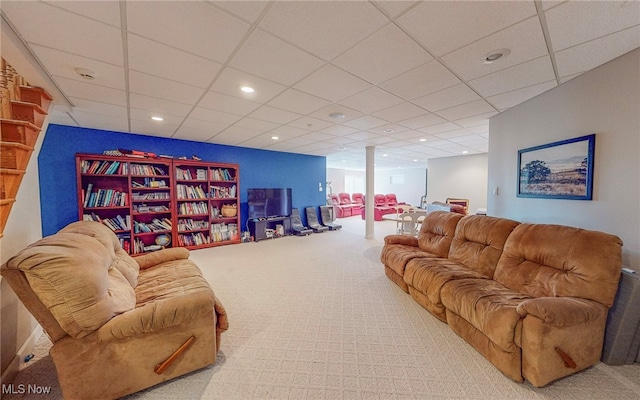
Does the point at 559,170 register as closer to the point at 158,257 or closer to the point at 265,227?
the point at 158,257

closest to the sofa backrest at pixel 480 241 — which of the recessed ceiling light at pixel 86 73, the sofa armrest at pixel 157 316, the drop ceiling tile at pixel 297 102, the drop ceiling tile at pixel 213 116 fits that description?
the drop ceiling tile at pixel 297 102

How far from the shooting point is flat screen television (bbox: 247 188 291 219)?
5.65 metres

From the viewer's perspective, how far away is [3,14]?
135 cm

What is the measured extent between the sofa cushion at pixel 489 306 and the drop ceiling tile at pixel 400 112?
6.93 ft

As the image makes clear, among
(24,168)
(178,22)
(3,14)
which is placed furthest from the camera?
(24,168)

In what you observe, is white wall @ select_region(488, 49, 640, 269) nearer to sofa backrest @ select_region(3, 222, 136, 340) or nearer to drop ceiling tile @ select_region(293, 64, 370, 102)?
drop ceiling tile @ select_region(293, 64, 370, 102)

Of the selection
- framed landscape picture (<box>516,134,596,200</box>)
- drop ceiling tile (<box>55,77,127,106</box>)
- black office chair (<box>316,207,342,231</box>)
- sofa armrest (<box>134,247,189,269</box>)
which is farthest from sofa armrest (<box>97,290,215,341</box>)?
black office chair (<box>316,207,342,231</box>)

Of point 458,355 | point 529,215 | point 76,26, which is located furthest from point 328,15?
point 529,215

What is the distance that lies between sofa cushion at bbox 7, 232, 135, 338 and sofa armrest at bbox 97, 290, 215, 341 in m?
0.07

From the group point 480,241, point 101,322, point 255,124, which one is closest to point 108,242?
point 101,322

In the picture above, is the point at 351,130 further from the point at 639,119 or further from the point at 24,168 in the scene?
the point at 24,168

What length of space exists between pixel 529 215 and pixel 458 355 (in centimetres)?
209

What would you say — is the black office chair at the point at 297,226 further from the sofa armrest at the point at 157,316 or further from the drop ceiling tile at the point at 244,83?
the sofa armrest at the point at 157,316

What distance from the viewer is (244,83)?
90.1 inches
